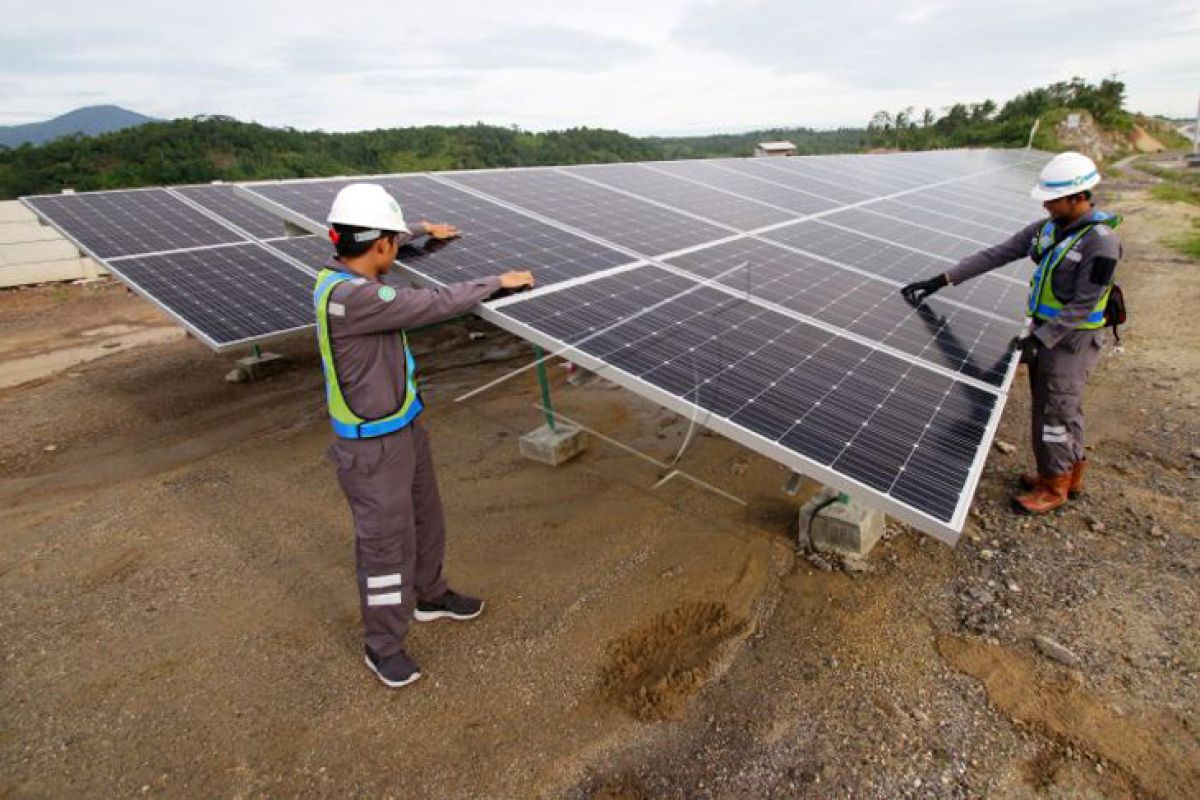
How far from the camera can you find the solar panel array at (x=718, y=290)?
4.35 m

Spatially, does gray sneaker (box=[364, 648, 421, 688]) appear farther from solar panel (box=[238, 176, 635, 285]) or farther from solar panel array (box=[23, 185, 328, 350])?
solar panel array (box=[23, 185, 328, 350])

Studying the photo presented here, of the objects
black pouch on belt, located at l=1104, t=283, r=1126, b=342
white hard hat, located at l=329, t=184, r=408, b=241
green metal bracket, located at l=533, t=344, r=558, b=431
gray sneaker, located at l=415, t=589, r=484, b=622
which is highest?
white hard hat, located at l=329, t=184, r=408, b=241

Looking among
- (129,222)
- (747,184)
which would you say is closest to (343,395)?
(747,184)

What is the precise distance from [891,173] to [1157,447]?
12.9m

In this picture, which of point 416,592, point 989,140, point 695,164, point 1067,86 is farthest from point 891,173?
point 1067,86

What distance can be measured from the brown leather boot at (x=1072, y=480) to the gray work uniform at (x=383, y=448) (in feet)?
20.3

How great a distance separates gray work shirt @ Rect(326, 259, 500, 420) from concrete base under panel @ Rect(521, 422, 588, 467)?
12.2 ft

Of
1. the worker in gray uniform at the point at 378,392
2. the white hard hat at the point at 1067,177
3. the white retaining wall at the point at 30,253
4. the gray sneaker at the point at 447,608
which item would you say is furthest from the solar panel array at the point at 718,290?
the white retaining wall at the point at 30,253

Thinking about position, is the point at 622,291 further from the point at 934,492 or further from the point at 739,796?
the point at 739,796

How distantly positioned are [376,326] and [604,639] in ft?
9.84

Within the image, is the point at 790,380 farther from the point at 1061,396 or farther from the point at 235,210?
the point at 235,210

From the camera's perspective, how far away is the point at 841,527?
18.6 feet

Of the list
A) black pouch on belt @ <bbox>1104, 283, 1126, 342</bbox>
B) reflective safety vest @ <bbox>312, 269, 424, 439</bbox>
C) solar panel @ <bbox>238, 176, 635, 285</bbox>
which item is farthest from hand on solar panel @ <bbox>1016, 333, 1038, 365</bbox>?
reflective safety vest @ <bbox>312, 269, 424, 439</bbox>

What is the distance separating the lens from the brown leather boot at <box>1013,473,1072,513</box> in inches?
252
